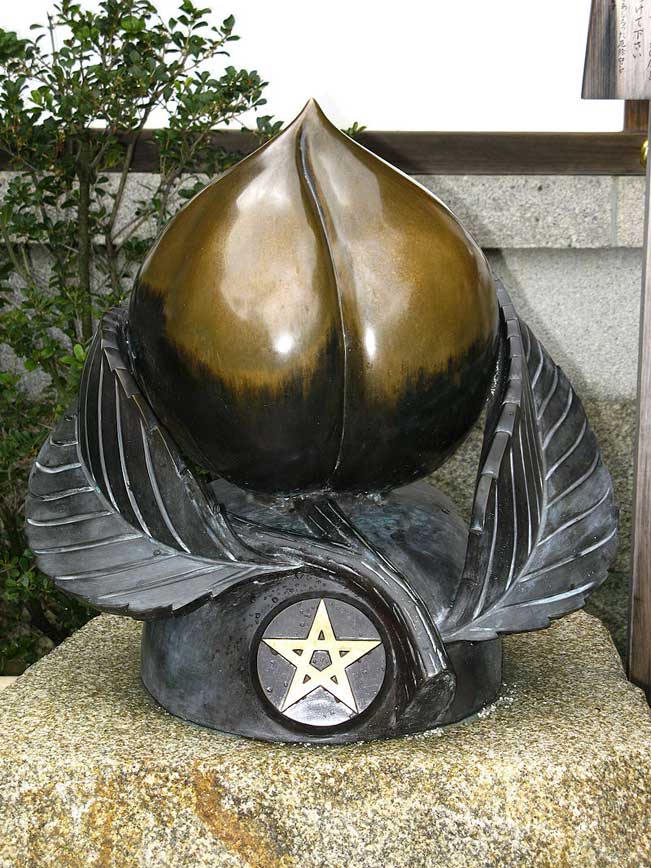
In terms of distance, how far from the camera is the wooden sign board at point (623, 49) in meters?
2.05

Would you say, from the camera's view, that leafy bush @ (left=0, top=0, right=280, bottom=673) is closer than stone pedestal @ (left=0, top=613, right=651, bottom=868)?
No

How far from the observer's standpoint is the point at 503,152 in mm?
2891

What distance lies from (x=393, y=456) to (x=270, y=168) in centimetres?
46

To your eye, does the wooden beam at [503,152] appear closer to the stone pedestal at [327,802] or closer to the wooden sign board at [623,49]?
the wooden sign board at [623,49]

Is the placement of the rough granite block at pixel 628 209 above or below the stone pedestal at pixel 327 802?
above

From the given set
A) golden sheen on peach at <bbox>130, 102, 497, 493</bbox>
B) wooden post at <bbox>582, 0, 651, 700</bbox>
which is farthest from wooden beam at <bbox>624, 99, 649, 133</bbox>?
golden sheen on peach at <bbox>130, 102, 497, 493</bbox>

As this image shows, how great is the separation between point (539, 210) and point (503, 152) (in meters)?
0.19

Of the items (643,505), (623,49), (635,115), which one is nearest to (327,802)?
(643,505)

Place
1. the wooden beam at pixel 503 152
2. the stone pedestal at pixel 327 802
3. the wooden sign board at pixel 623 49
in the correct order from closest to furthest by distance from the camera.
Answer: the stone pedestal at pixel 327 802
the wooden sign board at pixel 623 49
the wooden beam at pixel 503 152

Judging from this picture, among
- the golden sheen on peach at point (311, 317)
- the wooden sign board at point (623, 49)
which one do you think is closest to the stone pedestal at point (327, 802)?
the golden sheen on peach at point (311, 317)

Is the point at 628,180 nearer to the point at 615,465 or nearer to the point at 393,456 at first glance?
the point at 615,465

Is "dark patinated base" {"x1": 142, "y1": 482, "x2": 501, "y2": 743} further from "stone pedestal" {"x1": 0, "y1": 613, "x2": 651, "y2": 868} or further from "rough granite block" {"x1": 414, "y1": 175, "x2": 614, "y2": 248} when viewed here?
"rough granite block" {"x1": 414, "y1": 175, "x2": 614, "y2": 248}

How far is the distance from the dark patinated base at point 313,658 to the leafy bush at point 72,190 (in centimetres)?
87

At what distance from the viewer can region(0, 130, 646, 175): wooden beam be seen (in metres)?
2.87
